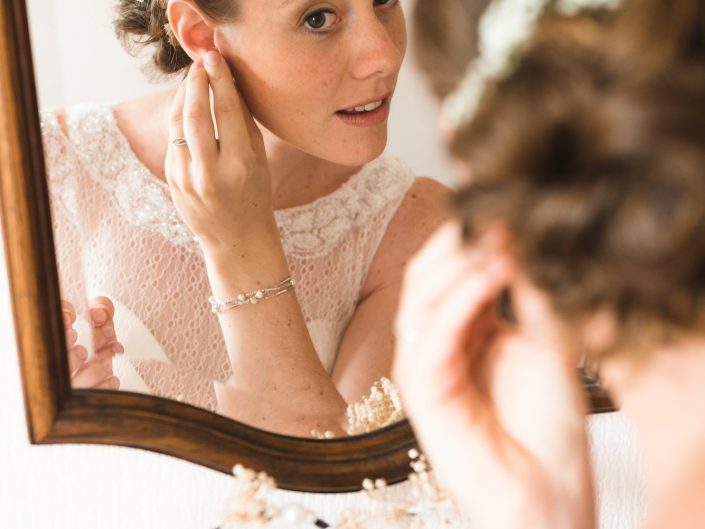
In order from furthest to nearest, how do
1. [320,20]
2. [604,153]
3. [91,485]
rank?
[91,485] → [320,20] → [604,153]

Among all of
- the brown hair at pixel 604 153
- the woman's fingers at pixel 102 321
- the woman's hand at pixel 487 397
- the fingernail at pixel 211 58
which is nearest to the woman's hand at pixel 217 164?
the fingernail at pixel 211 58

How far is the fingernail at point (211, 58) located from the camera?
725 mm

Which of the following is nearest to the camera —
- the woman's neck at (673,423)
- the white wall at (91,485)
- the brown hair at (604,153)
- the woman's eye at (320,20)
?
the brown hair at (604,153)

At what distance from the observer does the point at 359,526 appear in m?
0.81

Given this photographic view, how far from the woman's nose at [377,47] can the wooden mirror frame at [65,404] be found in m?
0.29

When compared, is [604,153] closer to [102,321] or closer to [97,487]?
[102,321]

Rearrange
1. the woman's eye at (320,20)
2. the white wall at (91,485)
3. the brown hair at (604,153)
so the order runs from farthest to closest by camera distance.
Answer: the white wall at (91,485) → the woman's eye at (320,20) → the brown hair at (604,153)

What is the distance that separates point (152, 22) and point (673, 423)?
550 millimetres

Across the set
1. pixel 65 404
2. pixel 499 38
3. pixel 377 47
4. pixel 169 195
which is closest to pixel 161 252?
pixel 169 195

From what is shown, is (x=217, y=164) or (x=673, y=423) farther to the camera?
(x=217, y=164)

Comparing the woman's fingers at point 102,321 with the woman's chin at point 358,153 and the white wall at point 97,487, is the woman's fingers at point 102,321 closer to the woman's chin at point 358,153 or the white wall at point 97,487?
the white wall at point 97,487

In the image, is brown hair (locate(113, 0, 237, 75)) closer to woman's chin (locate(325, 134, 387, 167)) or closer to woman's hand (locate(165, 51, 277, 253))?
woman's hand (locate(165, 51, 277, 253))

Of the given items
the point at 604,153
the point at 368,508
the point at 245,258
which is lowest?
the point at 368,508

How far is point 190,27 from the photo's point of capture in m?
0.72
